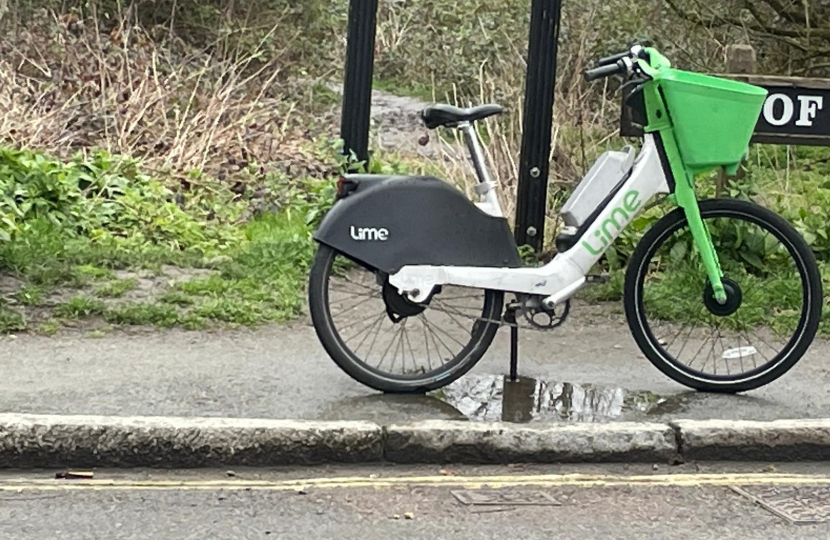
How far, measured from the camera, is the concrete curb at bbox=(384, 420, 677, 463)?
4.46m

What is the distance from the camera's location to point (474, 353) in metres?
5.03

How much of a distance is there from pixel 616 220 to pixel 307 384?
156cm

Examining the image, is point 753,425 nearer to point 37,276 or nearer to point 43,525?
point 43,525

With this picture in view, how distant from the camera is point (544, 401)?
499 cm

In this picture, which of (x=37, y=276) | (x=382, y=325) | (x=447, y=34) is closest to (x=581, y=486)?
(x=382, y=325)

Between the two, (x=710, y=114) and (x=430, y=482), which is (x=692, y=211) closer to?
(x=710, y=114)

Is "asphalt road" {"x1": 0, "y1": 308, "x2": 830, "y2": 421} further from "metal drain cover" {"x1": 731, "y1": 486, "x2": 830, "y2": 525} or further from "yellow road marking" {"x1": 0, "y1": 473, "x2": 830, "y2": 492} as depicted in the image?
"metal drain cover" {"x1": 731, "y1": 486, "x2": 830, "y2": 525}

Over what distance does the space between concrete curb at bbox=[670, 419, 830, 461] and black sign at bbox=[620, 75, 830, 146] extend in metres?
2.41

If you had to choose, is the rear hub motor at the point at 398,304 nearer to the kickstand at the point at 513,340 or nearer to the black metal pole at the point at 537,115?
the kickstand at the point at 513,340

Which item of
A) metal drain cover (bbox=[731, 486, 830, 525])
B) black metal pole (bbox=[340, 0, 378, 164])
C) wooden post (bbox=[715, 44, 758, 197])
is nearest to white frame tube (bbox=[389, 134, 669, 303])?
metal drain cover (bbox=[731, 486, 830, 525])

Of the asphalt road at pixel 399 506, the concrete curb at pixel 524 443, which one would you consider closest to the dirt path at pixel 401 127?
the concrete curb at pixel 524 443

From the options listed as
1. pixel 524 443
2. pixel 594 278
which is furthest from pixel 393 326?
pixel 524 443

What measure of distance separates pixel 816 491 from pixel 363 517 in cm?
174

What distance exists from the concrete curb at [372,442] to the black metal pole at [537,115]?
2726 millimetres
